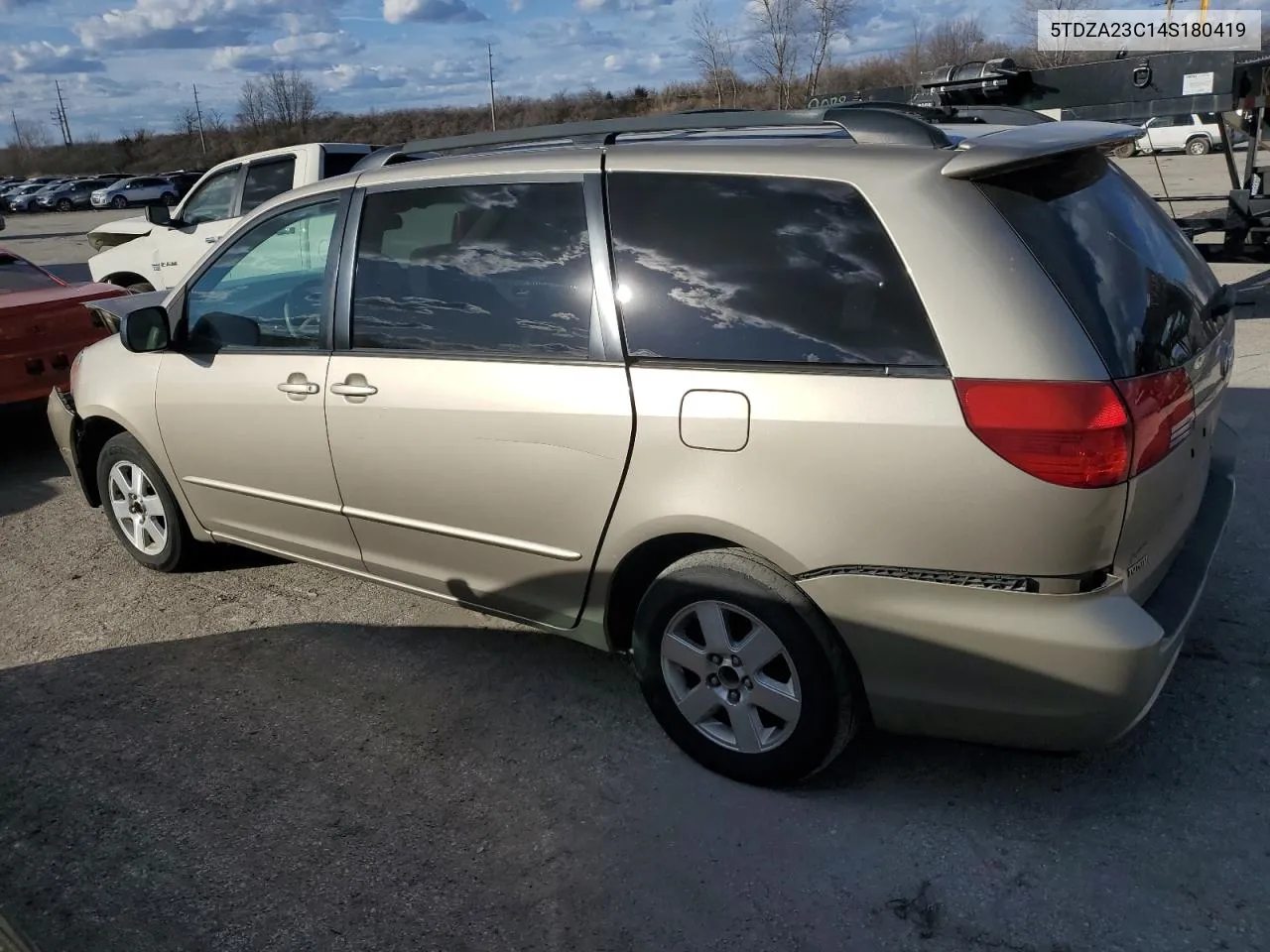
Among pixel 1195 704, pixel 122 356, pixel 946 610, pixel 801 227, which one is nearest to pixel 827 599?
pixel 946 610

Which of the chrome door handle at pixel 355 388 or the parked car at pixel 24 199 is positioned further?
the parked car at pixel 24 199

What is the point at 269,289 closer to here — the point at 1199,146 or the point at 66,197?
the point at 1199,146

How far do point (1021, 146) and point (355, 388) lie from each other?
2.24m

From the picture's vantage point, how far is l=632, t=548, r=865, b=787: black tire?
9.11ft

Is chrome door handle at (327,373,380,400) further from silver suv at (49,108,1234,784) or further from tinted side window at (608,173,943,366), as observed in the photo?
tinted side window at (608,173,943,366)

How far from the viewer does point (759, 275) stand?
9.21 feet

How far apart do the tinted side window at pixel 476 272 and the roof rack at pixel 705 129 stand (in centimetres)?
28

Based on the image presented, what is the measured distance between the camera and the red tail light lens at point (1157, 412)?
248cm

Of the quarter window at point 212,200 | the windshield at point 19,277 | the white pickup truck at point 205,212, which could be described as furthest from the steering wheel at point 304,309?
the quarter window at point 212,200

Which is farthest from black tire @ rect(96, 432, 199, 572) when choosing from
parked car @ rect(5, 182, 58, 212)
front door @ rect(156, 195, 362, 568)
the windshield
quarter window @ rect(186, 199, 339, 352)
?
parked car @ rect(5, 182, 58, 212)

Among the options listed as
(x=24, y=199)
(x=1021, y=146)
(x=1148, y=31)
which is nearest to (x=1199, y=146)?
(x=1148, y=31)

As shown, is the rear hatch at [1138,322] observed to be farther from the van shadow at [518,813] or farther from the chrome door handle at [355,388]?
the chrome door handle at [355,388]

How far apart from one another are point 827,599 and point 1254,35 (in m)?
12.9

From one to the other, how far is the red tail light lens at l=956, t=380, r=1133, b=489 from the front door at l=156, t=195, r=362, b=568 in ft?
7.76
